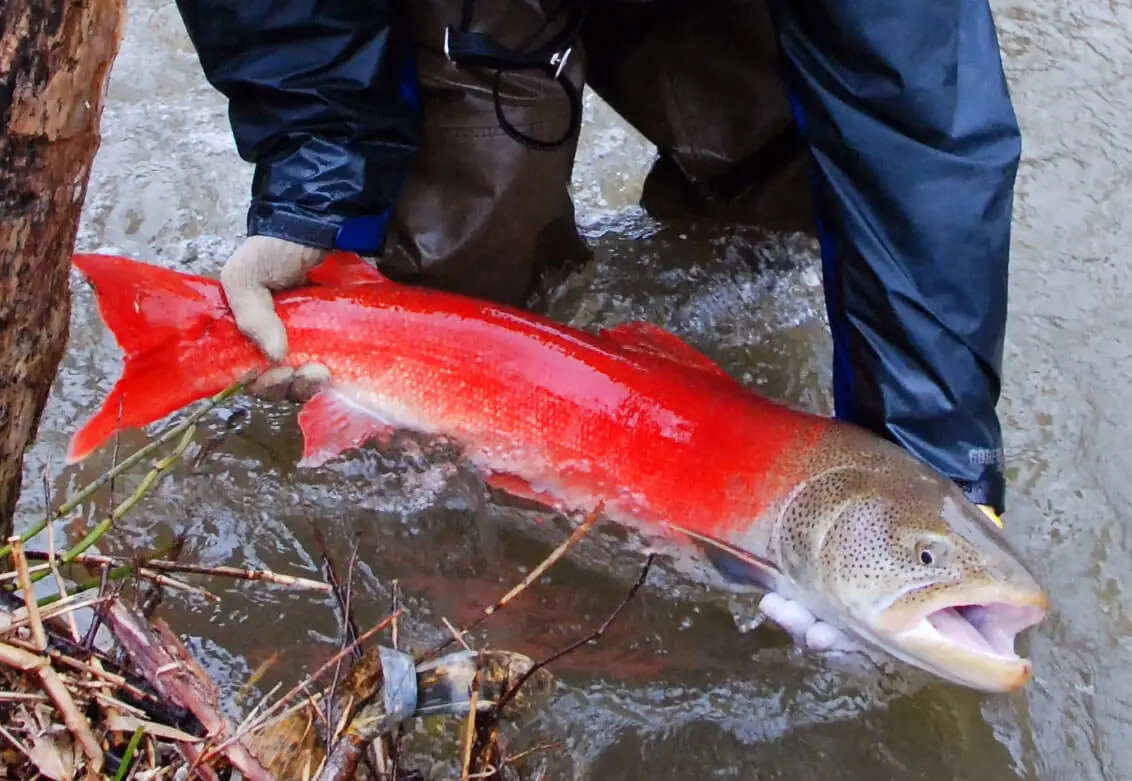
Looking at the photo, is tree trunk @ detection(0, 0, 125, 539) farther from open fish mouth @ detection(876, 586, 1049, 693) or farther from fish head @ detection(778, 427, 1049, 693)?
open fish mouth @ detection(876, 586, 1049, 693)

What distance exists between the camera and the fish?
206 centimetres

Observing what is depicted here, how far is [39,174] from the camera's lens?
1832mm

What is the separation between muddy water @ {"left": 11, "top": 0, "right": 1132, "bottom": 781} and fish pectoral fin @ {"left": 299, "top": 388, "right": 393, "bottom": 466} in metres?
0.25

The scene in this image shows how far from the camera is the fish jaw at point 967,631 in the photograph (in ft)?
5.79

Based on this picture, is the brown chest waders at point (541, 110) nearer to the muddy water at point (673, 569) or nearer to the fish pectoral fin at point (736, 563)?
the muddy water at point (673, 569)

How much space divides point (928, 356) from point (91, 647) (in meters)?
1.49

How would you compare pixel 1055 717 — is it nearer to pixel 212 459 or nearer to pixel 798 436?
pixel 798 436

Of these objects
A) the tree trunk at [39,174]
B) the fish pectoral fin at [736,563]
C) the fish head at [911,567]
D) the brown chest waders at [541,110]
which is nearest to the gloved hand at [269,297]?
the tree trunk at [39,174]

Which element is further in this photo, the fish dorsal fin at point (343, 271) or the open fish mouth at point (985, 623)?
the fish dorsal fin at point (343, 271)

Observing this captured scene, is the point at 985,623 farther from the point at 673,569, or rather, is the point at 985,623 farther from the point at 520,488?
the point at 520,488

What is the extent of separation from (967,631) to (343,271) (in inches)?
55.6

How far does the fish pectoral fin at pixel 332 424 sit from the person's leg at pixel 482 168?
2.08ft

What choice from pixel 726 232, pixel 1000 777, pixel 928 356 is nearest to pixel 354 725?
pixel 928 356

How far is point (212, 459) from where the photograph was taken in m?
2.69
